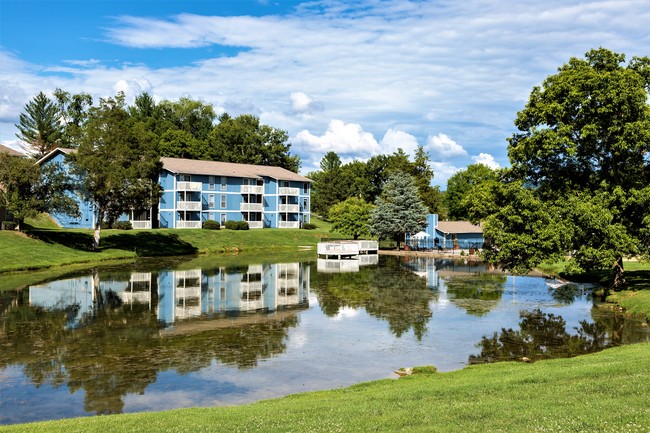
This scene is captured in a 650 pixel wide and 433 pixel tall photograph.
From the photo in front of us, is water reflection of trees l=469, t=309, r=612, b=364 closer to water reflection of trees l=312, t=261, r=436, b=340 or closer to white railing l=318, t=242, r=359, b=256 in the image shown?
water reflection of trees l=312, t=261, r=436, b=340

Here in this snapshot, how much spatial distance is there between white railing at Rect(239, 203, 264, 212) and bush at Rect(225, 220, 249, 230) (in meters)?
6.77

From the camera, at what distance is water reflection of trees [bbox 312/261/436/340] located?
100 feet

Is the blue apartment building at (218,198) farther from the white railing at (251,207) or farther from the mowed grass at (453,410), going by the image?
the mowed grass at (453,410)

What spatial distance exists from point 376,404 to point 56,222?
76461 mm

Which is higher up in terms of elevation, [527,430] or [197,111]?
[197,111]

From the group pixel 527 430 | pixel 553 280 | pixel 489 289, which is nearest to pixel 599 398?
pixel 527 430

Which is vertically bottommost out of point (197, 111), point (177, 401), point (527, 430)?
point (177, 401)

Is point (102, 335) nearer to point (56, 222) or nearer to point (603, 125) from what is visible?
point (603, 125)

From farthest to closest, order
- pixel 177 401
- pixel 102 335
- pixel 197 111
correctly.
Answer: pixel 197 111
pixel 102 335
pixel 177 401

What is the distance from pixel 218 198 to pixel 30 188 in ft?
125

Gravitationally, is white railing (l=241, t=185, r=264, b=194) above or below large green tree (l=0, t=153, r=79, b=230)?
above

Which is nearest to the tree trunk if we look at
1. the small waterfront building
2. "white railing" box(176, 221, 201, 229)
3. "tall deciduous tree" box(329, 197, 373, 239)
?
the small waterfront building

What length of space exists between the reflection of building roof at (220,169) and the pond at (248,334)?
1806 inches

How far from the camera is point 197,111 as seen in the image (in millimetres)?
149375
